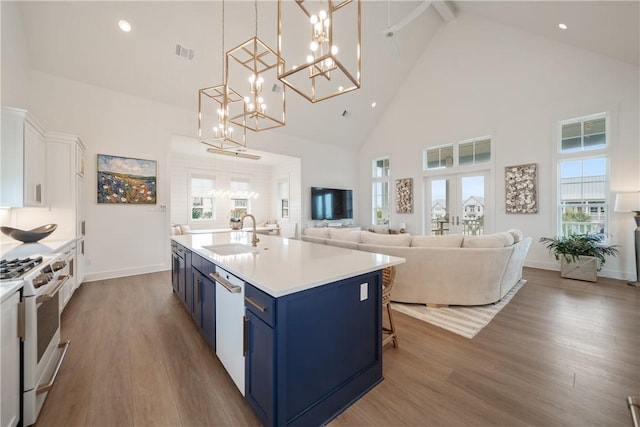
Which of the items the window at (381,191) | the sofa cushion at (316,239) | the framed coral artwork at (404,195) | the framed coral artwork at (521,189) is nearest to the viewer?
the sofa cushion at (316,239)

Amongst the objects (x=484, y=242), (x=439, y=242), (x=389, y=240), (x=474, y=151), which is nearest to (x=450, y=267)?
(x=439, y=242)

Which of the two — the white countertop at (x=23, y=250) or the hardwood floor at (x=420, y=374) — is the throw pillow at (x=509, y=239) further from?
the white countertop at (x=23, y=250)

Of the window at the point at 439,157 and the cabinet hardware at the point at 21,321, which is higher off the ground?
the window at the point at 439,157

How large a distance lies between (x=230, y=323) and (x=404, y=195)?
21.8 ft

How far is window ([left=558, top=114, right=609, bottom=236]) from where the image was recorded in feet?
15.0

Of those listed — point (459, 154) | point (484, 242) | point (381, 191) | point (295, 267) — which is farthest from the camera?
point (381, 191)

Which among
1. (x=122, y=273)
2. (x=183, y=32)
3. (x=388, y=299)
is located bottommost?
(x=122, y=273)

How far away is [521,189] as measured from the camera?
540 centimetres

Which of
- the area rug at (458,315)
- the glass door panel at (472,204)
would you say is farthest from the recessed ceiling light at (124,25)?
the glass door panel at (472,204)

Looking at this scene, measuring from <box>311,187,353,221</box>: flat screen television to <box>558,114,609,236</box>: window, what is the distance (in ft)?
16.7

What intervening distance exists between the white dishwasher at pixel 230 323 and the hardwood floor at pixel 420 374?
0.19m

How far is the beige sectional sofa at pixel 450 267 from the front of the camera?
3.05 meters

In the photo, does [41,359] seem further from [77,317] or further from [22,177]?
[22,177]

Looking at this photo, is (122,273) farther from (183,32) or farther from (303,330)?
(303,330)
